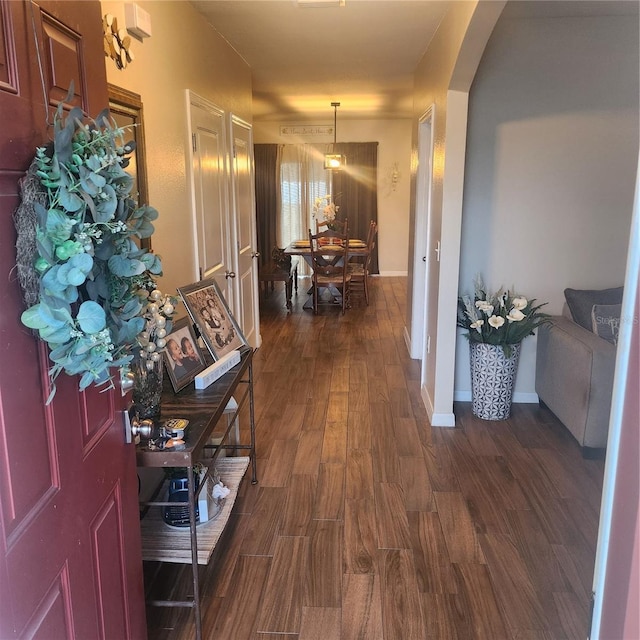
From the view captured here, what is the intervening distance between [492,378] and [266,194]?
6797 mm

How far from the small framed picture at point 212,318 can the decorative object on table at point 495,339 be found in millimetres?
1678

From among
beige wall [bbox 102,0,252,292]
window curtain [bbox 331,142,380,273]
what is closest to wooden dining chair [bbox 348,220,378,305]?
window curtain [bbox 331,142,380,273]

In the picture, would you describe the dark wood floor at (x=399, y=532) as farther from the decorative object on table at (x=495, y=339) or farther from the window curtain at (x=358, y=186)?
the window curtain at (x=358, y=186)

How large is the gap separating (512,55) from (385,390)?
240 cm

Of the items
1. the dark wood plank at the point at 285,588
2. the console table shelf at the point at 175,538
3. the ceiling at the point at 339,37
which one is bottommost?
the dark wood plank at the point at 285,588

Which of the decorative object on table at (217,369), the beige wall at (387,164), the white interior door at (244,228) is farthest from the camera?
the beige wall at (387,164)

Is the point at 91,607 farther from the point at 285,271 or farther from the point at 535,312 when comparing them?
the point at 285,271

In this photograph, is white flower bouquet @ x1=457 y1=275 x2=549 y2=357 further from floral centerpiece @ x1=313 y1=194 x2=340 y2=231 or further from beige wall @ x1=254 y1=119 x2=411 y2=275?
beige wall @ x1=254 y1=119 x2=411 y2=275

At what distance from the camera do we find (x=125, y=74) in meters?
2.27

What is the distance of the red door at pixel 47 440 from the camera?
35.7 inches

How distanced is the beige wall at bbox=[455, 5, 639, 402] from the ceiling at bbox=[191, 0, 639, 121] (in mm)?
175

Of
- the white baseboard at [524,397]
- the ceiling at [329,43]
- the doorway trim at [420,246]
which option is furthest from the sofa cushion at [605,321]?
the ceiling at [329,43]

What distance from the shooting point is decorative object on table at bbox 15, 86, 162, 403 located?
916mm

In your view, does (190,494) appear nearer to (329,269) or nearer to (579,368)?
(579,368)
